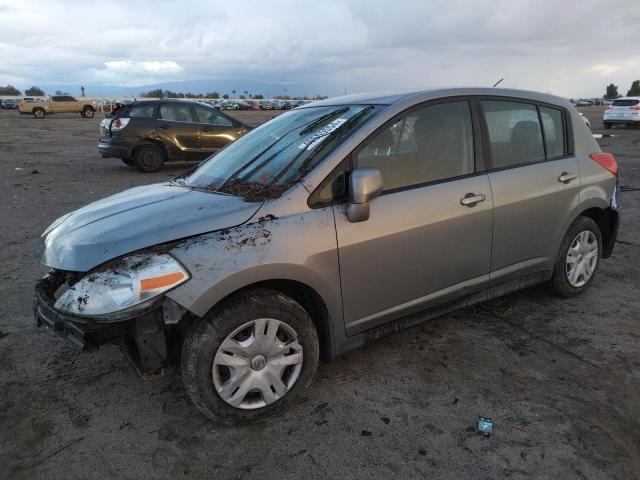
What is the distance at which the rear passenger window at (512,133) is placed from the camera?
12.0 feet

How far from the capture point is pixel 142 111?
11.8 meters

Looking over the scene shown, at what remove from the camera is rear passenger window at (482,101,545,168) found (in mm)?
3646

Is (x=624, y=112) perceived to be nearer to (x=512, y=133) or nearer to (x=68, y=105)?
(x=512, y=133)

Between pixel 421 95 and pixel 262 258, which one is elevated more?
pixel 421 95

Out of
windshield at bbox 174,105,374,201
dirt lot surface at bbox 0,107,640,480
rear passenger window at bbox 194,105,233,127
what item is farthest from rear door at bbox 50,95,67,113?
windshield at bbox 174,105,374,201

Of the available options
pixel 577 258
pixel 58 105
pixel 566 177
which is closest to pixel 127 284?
pixel 566 177

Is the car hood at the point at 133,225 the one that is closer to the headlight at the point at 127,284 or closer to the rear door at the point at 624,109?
the headlight at the point at 127,284

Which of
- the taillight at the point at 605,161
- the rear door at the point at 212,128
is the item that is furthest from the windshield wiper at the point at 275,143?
the rear door at the point at 212,128

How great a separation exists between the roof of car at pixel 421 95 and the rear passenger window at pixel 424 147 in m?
0.09

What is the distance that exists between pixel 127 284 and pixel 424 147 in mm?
2000

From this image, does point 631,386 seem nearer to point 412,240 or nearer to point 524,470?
point 524,470

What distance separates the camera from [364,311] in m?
3.06

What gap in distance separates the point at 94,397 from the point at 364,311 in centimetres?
170

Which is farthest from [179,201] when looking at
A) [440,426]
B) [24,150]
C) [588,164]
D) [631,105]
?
[631,105]
